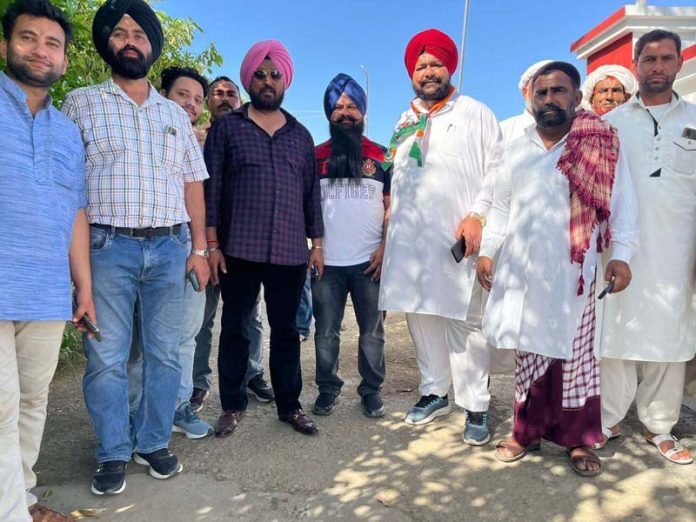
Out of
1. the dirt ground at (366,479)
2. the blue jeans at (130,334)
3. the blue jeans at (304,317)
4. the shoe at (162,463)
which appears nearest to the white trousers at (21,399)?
the blue jeans at (130,334)

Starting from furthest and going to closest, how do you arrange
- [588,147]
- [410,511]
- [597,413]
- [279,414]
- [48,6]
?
[279,414] → [597,413] → [588,147] → [410,511] → [48,6]

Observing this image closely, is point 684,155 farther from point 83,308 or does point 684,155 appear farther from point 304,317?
point 304,317

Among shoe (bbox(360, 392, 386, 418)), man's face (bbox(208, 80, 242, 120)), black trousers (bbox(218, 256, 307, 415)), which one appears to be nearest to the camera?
black trousers (bbox(218, 256, 307, 415))

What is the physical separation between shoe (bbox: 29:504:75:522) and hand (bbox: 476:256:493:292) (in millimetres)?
2408

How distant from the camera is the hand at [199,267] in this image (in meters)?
2.95

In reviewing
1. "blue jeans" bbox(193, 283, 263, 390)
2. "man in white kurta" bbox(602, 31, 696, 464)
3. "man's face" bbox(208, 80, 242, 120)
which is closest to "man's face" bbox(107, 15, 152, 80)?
"man's face" bbox(208, 80, 242, 120)

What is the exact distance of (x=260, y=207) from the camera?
10.2 ft

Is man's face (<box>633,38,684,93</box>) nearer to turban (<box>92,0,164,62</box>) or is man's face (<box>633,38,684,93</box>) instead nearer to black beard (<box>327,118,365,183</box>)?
black beard (<box>327,118,365,183</box>)

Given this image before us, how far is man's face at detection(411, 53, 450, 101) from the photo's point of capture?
3.37m

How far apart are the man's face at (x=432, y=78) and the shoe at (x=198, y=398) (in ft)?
8.34

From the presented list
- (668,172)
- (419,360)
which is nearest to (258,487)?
(419,360)

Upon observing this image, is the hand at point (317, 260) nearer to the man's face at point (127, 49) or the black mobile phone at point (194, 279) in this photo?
the black mobile phone at point (194, 279)

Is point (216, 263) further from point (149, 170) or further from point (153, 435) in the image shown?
point (153, 435)

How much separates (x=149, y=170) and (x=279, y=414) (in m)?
1.77
